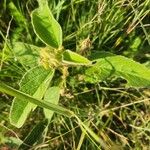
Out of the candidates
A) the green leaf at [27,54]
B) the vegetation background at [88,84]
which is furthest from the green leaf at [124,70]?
the green leaf at [27,54]

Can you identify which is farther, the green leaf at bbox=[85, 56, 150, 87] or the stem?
the green leaf at bbox=[85, 56, 150, 87]

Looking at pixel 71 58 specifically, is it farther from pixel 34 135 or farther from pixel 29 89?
pixel 34 135

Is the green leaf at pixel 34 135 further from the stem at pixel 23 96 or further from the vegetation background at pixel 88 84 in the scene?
the stem at pixel 23 96

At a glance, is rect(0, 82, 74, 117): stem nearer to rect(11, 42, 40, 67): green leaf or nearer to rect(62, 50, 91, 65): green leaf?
rect(62, 50, 91, 65): green leaf

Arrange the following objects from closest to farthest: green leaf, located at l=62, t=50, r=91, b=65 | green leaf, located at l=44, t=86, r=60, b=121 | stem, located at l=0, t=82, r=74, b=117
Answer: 1. stem, located at l=0, t=82, r=74, b=117
2. green leaf, located at l=62, t=50, r=91, b=65
3. green leaf, located at l=44, t=86, r=60, b=121

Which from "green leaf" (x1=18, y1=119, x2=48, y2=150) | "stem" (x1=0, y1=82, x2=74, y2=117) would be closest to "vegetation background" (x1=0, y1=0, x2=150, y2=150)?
"green leaf" (x1=18, y1=119, x2=48, y2=150)

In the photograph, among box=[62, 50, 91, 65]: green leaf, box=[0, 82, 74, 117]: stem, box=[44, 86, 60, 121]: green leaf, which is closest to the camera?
box=[0, 82, 74, 117]: stem
